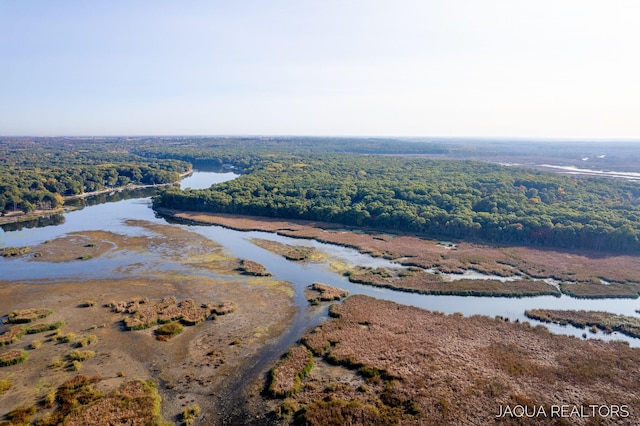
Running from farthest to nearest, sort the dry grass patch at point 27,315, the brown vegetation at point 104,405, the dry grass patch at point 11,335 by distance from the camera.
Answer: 1. the dry grass patch at point 27,315
2. the dry grass patch at point 11,335
3. the brown vegetation at point 104,405

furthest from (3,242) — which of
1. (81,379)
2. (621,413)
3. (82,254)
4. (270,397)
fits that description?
(621,413)

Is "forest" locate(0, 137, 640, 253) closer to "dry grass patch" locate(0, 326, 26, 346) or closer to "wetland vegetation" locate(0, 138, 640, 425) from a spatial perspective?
"wetland vegetation" locate(0, 138, 640, 425)

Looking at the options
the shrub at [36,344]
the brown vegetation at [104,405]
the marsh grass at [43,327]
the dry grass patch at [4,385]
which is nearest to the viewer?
the brown vegetation at [104,405]

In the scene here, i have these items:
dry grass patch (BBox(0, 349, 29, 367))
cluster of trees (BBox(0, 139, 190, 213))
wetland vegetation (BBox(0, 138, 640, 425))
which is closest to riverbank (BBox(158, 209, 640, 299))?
wetland vegetation (BBox(0, 138, 640, 425))

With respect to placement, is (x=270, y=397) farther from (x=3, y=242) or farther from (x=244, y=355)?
(x=3, y=242)

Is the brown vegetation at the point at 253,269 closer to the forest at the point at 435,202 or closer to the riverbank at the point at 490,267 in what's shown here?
the riverbank at the point at 490,267

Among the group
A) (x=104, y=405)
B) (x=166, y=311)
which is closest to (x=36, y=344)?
(x=166, y=311)

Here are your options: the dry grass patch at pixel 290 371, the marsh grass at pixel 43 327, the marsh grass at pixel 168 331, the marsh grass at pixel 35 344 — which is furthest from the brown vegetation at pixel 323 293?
the marsh grass at pixel 35 344

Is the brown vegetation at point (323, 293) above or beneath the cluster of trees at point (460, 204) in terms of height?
beneath

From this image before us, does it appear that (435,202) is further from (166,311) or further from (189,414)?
(189,414)
